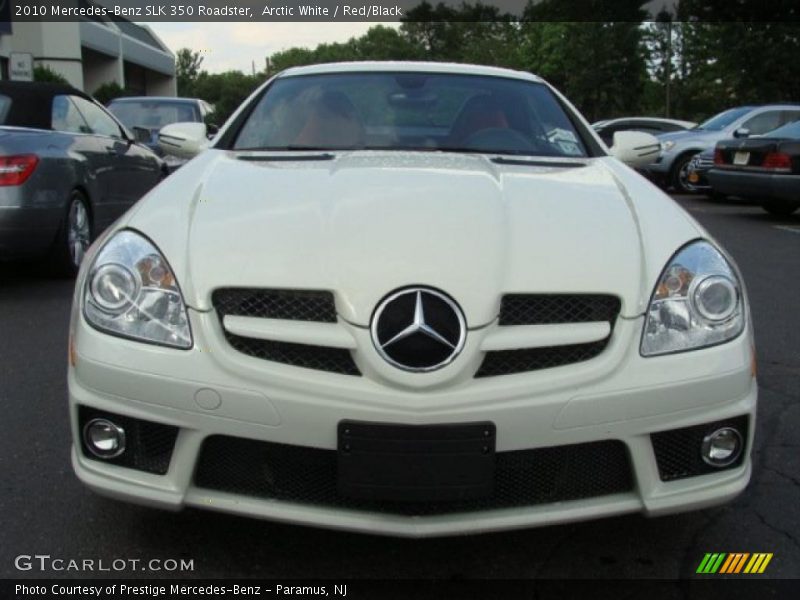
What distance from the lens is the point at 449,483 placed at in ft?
6.97

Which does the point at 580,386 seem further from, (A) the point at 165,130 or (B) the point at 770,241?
(B) the point at 770,241

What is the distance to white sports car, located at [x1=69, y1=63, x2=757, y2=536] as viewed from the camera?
7.00 feet

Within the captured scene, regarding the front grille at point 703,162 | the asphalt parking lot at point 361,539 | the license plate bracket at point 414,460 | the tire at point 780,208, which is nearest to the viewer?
the license plate bracket at point 414,460

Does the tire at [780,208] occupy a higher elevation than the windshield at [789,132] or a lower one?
lower

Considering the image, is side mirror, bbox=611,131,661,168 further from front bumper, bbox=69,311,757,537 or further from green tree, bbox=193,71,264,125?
green tree, bbox=193,71,264,125

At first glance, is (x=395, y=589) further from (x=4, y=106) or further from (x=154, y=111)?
(x=154, y=111)

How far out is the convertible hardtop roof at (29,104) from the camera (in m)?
6.28

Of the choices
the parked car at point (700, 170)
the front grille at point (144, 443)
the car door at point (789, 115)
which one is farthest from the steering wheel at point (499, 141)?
the car door at point (789, 115)

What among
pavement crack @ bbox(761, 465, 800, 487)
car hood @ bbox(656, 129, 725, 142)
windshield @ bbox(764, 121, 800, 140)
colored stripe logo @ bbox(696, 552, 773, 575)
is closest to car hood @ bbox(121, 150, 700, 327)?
colored stripe logo @ bbox(696, 552, 773, 575)

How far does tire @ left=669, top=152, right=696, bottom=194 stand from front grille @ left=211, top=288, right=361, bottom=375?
43.8 ft

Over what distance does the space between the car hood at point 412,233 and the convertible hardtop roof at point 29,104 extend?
13.1 ft

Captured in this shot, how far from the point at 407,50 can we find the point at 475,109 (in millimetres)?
87225

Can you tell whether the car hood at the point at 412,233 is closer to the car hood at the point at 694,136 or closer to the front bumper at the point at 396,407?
the front bumper at the point at 396,407

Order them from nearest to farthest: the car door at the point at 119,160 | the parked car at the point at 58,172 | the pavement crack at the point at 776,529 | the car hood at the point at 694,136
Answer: the pavement crack at the point at 776,529 → the parked car at the point at 58,172 → the car door at the point at 119,160 → the car hood at the point at 694,136
